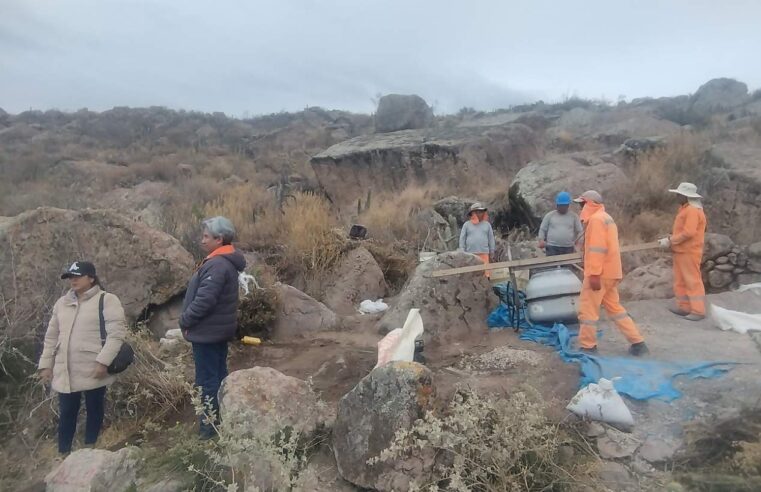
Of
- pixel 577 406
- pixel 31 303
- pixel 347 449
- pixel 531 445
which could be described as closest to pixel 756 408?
pixel 577 406

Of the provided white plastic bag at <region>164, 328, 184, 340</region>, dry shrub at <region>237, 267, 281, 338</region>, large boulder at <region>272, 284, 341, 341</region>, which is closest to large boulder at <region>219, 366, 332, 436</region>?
white plastic bag at <region>164, 328, 184, 340</region>

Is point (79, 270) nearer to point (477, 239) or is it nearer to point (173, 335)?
point (173, 335)

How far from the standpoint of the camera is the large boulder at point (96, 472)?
351cm

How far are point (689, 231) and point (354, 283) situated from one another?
171 inches

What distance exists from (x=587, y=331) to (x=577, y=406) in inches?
58.8

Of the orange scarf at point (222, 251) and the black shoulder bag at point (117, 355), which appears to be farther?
the orange scarf at point (222, 251)

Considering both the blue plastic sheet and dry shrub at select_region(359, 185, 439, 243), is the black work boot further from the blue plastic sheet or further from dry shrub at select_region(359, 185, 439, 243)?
dry shrub at select_region(359, 185, 439, 243)

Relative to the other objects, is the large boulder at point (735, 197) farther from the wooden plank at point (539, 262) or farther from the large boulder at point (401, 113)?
the large boulder at point (401, 113)

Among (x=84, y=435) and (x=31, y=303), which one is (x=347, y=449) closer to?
(x=84, y=435)

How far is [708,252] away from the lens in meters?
7.68

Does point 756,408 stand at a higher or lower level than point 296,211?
lower

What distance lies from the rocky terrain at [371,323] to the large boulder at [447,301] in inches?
1.0

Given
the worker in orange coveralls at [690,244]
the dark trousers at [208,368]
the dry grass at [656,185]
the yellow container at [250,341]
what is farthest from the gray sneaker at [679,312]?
the dark trousers at [208,368]

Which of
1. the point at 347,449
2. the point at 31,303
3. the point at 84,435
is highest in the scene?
the point at 31,303
